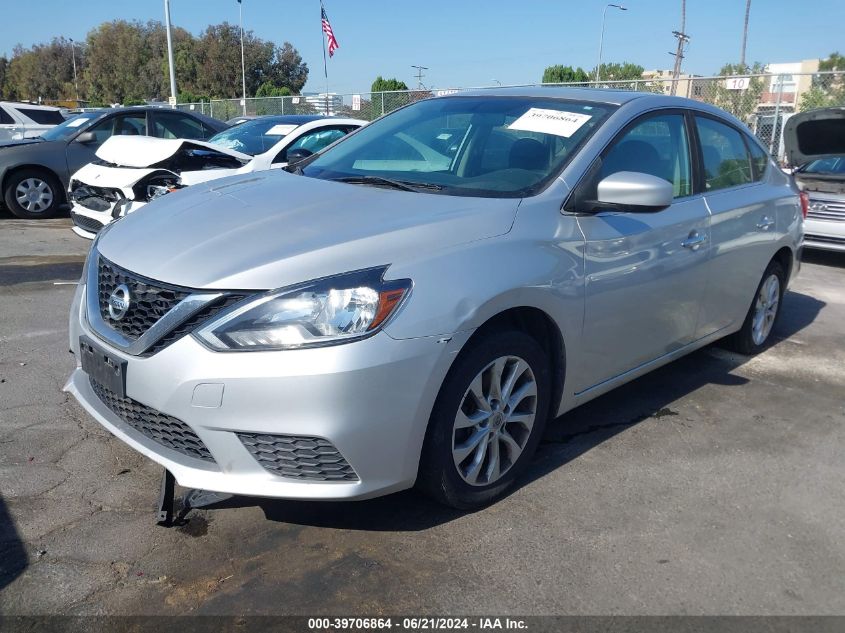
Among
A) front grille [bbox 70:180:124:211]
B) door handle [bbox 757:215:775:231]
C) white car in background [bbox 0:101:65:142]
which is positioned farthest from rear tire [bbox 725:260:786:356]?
white car in background [bbox 0:101:65:142]

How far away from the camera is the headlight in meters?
2.48

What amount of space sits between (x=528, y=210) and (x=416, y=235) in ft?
1.95

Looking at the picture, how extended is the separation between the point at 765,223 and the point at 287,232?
3.35 m

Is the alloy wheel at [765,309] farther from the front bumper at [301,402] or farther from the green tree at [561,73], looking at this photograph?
the green tree at [561,73]

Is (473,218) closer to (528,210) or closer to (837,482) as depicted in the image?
(528,210)

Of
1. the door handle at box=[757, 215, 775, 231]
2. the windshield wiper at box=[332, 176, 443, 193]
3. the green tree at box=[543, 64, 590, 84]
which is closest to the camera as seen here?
the windshield wiper at box=[332, 176, 443, 193]

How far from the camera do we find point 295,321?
8.16 ft

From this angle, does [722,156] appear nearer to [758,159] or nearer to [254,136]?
[758,159]

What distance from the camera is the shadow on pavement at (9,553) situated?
2590 mm

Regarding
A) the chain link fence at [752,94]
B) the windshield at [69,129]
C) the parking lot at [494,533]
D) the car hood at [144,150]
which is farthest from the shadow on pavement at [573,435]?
the windshield at [69,129]

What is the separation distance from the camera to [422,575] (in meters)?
2.67

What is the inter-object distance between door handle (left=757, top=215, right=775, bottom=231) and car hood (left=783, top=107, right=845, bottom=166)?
471 cm

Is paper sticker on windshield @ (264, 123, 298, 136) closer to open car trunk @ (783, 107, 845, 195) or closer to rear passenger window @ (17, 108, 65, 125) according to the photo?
open car trunk @ (783, 107, 845, 195)

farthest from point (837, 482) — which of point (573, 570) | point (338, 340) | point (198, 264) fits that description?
point (198, 264)
